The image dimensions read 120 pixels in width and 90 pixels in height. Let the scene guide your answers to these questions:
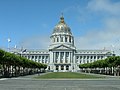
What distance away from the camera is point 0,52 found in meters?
71.6

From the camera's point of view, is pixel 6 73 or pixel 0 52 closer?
pixel 0 52

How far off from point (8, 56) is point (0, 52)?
26.0 feet

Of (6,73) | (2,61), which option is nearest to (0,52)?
(2,61)

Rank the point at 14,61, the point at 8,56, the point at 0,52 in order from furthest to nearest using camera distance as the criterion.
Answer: the point at 14,61
the point at 8,56
the point at 0,52

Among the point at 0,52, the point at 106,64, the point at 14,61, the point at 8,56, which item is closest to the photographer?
the point at 0,52

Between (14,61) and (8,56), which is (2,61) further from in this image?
(14,61)

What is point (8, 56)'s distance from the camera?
79.4 meters

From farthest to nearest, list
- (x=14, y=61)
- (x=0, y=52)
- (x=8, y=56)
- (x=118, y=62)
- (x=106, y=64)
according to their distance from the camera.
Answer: (x=106, y=64) → (x=118, y=62) → (x=14, y=61) → (x=8, y=56) → (x=0, y=52)

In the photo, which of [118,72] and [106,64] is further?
[106,64]

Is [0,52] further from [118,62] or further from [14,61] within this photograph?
[118,62]

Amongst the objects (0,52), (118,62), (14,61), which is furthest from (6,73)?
(118,62)

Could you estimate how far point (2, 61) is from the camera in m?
75.7

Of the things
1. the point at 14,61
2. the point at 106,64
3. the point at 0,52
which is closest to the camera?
the point at 0,52

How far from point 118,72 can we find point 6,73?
131 feet
